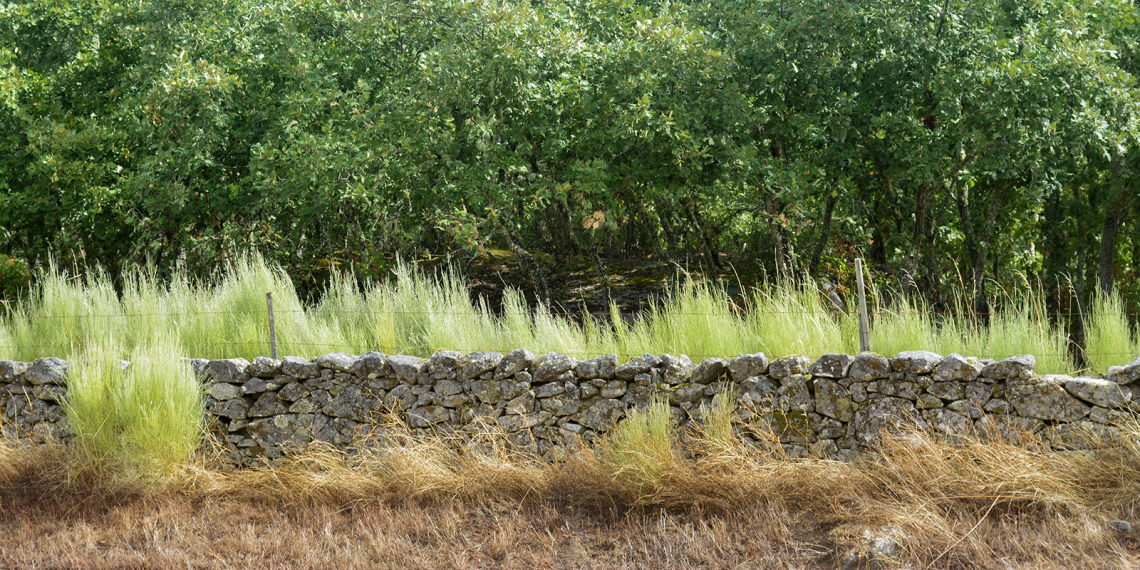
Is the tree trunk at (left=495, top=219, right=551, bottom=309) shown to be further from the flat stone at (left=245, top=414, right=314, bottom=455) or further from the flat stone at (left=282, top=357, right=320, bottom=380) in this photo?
the flat stone at (left=245, top=414, right=314, bottom=455)

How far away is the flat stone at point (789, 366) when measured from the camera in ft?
16.9

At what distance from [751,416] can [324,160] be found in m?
5.20

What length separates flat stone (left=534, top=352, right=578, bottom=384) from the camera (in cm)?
545

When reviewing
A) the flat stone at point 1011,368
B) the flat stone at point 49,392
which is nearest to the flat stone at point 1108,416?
the flat stone at point 1011,368

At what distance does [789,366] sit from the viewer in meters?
5.16

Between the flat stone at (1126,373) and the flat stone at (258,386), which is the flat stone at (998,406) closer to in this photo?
the flat stone at (1126,373)

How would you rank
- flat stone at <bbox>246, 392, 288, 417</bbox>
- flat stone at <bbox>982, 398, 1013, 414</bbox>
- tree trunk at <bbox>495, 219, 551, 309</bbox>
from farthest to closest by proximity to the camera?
tree trunk at <bbox>495, 219, 551, 309</bbox>, flat stone at <bbox>246, 392, 288, 417</bbox>, flat stone at <bbox>982, 398, 1013, 414</bbox>

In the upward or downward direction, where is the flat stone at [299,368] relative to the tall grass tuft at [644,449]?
upward

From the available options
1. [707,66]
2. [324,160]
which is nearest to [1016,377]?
[707,66]

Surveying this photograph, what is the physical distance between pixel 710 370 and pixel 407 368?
197cm

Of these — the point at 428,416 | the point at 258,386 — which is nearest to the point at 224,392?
the point at 258,386

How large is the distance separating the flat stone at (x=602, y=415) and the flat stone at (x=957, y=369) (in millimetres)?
1855

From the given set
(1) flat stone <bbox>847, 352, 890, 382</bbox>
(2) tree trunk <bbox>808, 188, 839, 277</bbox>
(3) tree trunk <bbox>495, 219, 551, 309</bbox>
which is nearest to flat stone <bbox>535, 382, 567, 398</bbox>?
(1) flat stone <bbox>847, 352, 890, 382</bbox>

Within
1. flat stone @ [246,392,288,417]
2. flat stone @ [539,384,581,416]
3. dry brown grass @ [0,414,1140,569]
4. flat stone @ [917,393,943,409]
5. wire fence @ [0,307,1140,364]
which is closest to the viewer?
dry brown grass @ [0,414,1140,569]
